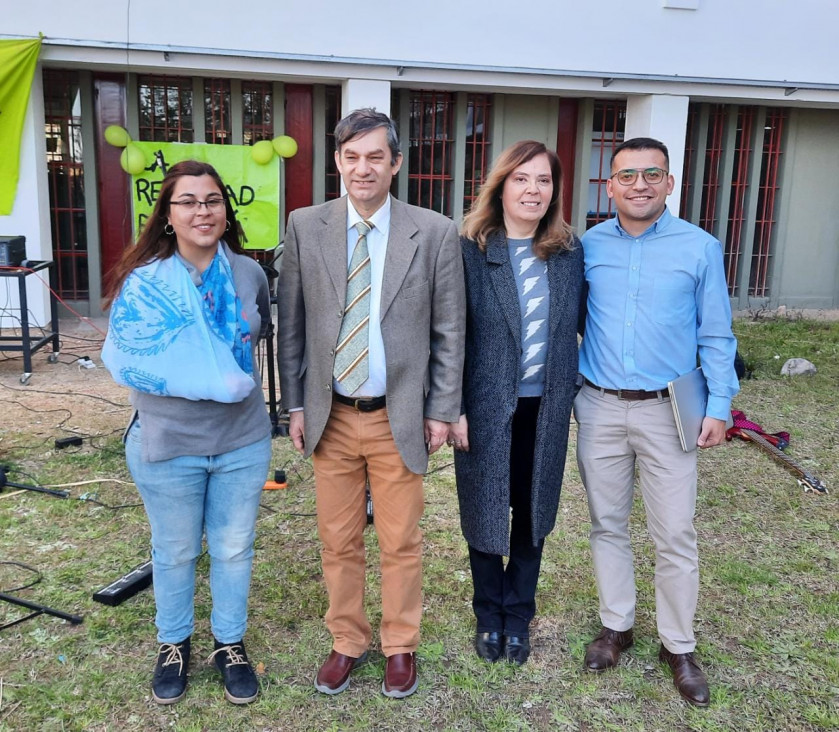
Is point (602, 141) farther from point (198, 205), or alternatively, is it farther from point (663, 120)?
point (198, 205)

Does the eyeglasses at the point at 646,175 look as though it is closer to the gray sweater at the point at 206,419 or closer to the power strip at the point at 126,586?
the gray sweater at the point at 206,419

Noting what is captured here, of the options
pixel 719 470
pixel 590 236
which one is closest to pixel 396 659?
pixel 590 236

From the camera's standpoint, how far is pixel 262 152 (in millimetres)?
8945

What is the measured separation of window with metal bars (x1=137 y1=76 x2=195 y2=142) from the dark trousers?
7606mm

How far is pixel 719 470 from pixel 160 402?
3.79 m

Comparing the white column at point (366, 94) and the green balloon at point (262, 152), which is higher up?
the white column at point (366, 94)

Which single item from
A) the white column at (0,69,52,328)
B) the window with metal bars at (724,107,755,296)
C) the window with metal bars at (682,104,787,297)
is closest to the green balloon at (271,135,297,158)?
the white column at (0,69,52,328)

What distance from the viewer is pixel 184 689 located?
8.81ft

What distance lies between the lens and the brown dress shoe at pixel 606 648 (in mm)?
2885

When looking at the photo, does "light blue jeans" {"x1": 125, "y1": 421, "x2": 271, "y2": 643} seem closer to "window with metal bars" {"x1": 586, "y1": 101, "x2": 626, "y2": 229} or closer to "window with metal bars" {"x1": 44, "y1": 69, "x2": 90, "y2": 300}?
"window with metal bars" {"x1": 44, "y1": 69, "x2": 90, "y2": 300}

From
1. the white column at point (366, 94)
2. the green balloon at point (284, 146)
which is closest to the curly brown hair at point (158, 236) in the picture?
the white column at point (366, 94)

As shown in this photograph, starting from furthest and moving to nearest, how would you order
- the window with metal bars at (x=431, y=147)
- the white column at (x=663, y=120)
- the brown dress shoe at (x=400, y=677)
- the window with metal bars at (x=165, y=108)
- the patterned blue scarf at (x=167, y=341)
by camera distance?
the window with metal bars at (x=431, y=147)
the white column at (x=663, y=120)
the window with metal bars at (x=165, y=108)
the brown dress shoe at (x=400, y=677)
the patterned blue scarf at (x=167, y=341)

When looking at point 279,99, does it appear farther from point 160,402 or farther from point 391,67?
point 160,402

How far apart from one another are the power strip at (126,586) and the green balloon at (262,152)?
6352mm
